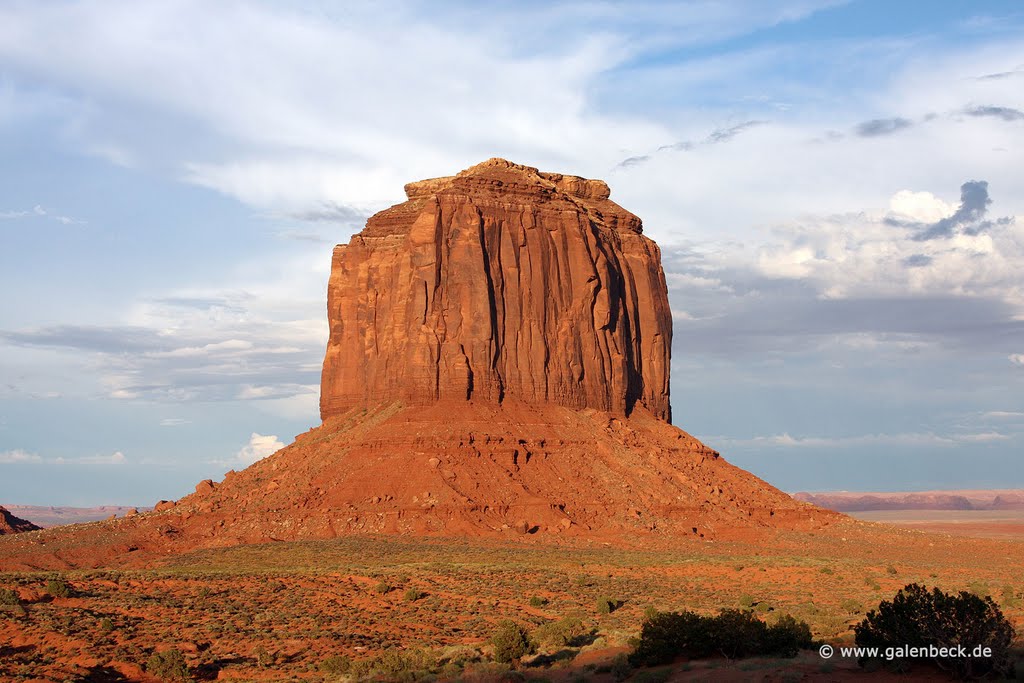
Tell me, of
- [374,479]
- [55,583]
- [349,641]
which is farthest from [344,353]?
[349,641]

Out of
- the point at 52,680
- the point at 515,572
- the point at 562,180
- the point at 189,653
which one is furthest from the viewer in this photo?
the point at 562,180

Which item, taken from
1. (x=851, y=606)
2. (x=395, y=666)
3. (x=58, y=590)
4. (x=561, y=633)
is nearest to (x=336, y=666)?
(x=395, y=666)

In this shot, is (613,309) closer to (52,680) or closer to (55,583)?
(55,583)

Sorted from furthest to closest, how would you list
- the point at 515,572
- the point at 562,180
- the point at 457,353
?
the point at 562,180
the point at 457,353
the point at 515,572

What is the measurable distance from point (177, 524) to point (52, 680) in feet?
120

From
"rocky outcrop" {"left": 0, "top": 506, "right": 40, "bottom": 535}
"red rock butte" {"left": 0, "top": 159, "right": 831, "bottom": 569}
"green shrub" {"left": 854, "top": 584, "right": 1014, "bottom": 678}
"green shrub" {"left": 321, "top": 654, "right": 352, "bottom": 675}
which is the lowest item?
"green shrub" {"left": 321, "top": 654, "right": 352, "bottom": 675}

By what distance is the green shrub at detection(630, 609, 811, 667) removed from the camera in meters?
26.6

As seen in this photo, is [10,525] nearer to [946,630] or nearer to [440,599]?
[440,599]

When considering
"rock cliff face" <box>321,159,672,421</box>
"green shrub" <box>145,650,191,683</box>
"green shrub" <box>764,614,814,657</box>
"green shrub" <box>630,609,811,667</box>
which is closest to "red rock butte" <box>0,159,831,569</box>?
"rock cliff face" <box>321,159,672,421</box>

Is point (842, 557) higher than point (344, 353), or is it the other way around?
point (344, 353)

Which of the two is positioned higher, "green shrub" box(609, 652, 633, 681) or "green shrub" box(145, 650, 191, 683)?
"green shrub" box(609, 652, 633, 681)

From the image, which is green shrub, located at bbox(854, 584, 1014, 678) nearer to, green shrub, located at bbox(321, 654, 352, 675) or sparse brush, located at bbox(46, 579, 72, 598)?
green shrub, located at bbox(321, 654, 352, 675)

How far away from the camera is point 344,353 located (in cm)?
8131

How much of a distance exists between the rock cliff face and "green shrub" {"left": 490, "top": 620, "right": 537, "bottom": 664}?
1600 inches
